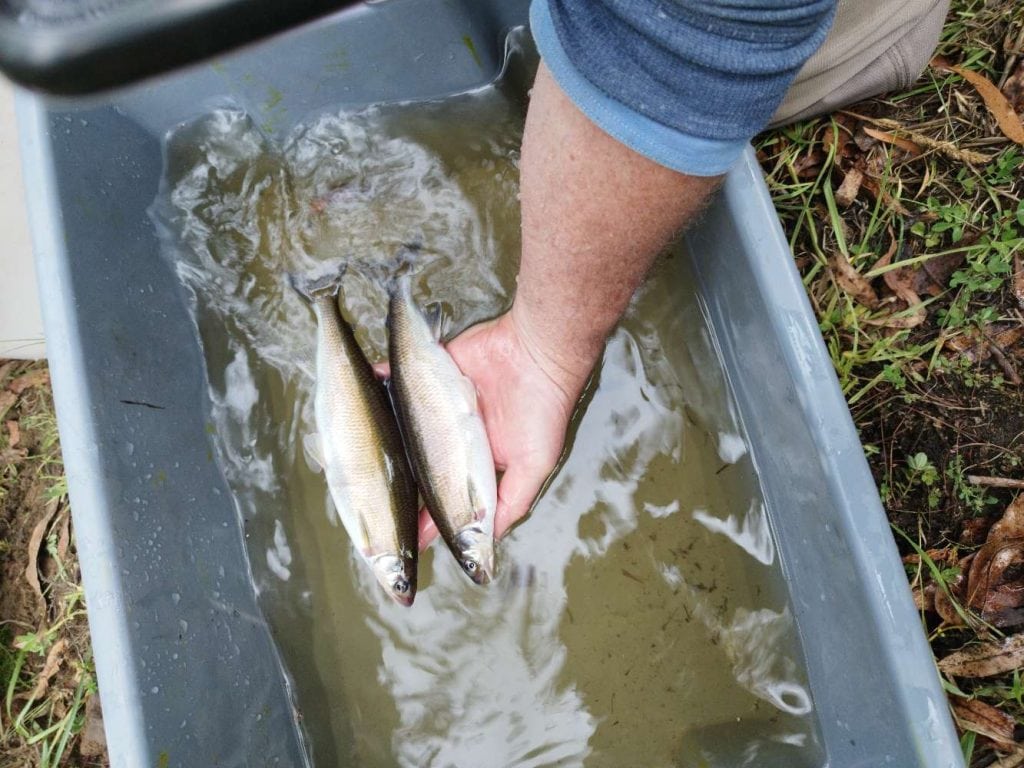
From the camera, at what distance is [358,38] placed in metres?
2.21

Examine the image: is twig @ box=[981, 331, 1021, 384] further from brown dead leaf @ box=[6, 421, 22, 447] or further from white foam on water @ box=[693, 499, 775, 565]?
brown dead leaf @ box=[6, 421, 22, 447]

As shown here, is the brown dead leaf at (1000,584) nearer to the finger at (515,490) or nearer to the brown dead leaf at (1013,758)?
the brown dead leaf at (1013,758)

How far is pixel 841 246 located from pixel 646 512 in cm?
101

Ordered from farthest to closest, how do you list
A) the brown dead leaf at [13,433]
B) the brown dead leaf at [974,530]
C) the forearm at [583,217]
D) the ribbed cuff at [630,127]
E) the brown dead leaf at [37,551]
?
1. the brown dead leaf at [13,433]
2. the brown dead leaf at [37,551]
3. the brown dead leaf at [974,530]
4. the forearm at [583,217]
5. the ribbed cuff at [630,127]

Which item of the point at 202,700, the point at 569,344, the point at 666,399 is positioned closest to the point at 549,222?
the point at 569,344

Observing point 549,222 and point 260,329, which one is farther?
point 260,329

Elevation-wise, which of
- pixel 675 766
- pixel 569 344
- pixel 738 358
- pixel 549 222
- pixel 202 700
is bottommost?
pixel 675 766

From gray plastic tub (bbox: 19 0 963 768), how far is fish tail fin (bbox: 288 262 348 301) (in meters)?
0.35

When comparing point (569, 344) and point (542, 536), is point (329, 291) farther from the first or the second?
point (542, 536)

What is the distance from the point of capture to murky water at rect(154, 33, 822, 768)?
189 cm

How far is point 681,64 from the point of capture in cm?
112

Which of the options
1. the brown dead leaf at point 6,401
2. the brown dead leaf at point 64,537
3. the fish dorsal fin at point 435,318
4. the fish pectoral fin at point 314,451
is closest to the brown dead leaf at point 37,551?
the brown dead leaf at point 64,537

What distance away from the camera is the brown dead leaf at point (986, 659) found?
188 centimetres

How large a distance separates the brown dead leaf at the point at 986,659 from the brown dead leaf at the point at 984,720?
8 centimetres
